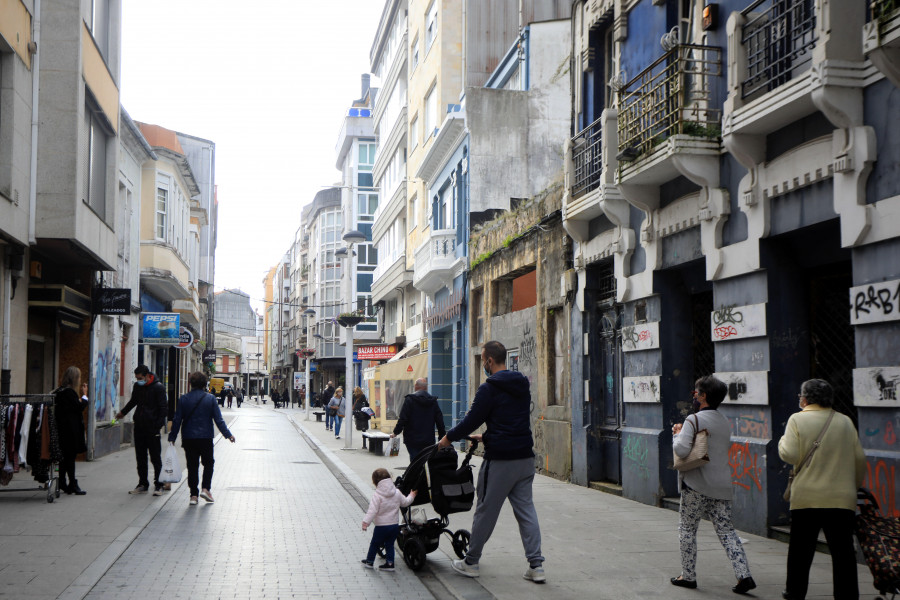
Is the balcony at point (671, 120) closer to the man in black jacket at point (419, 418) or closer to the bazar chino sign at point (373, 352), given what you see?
the man in black jacket at point (419, 418)

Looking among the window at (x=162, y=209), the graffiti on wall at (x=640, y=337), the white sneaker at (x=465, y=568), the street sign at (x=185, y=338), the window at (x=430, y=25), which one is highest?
the window at (x=430, y=25)

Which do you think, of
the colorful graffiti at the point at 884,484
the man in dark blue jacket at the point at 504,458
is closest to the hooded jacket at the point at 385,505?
the man in dark blue jacket at the point at 504,458

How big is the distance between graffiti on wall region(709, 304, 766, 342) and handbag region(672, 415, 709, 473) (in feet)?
10.2

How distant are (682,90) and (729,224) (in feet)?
5.37

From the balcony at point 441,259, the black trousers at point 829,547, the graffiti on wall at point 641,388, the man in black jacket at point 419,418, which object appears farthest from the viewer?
the balcony at point 441,259

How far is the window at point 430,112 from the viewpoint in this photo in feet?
98.3

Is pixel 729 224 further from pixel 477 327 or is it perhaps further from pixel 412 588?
pixel 477 327

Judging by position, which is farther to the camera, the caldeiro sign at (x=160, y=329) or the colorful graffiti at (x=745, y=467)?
the caldeiro sign at (x=160, y=329)

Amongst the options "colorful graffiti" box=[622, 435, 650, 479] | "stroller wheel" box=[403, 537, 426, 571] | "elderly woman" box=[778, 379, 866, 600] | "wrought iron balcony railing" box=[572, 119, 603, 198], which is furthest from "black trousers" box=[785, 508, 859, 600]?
"wrought iron balcony railing" box=[572, 119, 603, 198]

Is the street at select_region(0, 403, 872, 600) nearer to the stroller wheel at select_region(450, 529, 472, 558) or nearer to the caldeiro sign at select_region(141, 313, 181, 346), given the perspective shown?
the stroller wheel at select_region(450, 529, 472, 558)

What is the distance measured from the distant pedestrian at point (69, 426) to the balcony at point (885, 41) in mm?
10604

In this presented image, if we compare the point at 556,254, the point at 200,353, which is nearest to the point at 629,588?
the point at 556,254

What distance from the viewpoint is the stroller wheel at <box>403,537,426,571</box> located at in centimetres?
820

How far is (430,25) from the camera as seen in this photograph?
1227 inches
